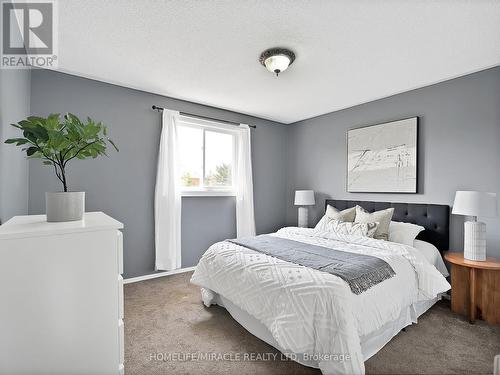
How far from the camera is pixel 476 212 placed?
7.46 feet

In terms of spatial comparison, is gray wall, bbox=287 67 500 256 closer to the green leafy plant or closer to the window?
the window

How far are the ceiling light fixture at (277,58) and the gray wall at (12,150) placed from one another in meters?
1.95

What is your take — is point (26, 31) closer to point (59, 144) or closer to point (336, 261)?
point (59, 144)

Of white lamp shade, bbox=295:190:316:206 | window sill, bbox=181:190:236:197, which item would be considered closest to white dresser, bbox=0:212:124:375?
window sill, bbox=181:190:236:197

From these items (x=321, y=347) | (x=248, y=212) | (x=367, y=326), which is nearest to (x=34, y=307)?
(x=321, y=347)

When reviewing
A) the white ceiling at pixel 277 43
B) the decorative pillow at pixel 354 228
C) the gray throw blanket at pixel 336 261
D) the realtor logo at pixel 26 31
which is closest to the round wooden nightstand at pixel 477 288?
the decorative pillow at pixel 354 228

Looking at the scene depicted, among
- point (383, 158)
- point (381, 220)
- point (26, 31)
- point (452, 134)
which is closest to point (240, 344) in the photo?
point (381, 220)

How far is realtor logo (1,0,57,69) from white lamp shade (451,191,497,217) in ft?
12.4

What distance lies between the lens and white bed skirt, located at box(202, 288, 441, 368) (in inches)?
68.4

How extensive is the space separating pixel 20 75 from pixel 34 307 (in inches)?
85.6

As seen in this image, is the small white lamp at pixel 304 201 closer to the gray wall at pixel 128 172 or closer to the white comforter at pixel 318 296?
the gray wall at pixel 128 172

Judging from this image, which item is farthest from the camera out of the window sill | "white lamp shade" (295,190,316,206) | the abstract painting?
"white lamp shade" (295,190,316,206)

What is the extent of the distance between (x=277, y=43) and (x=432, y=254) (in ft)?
8.75

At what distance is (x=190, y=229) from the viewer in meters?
3.74
